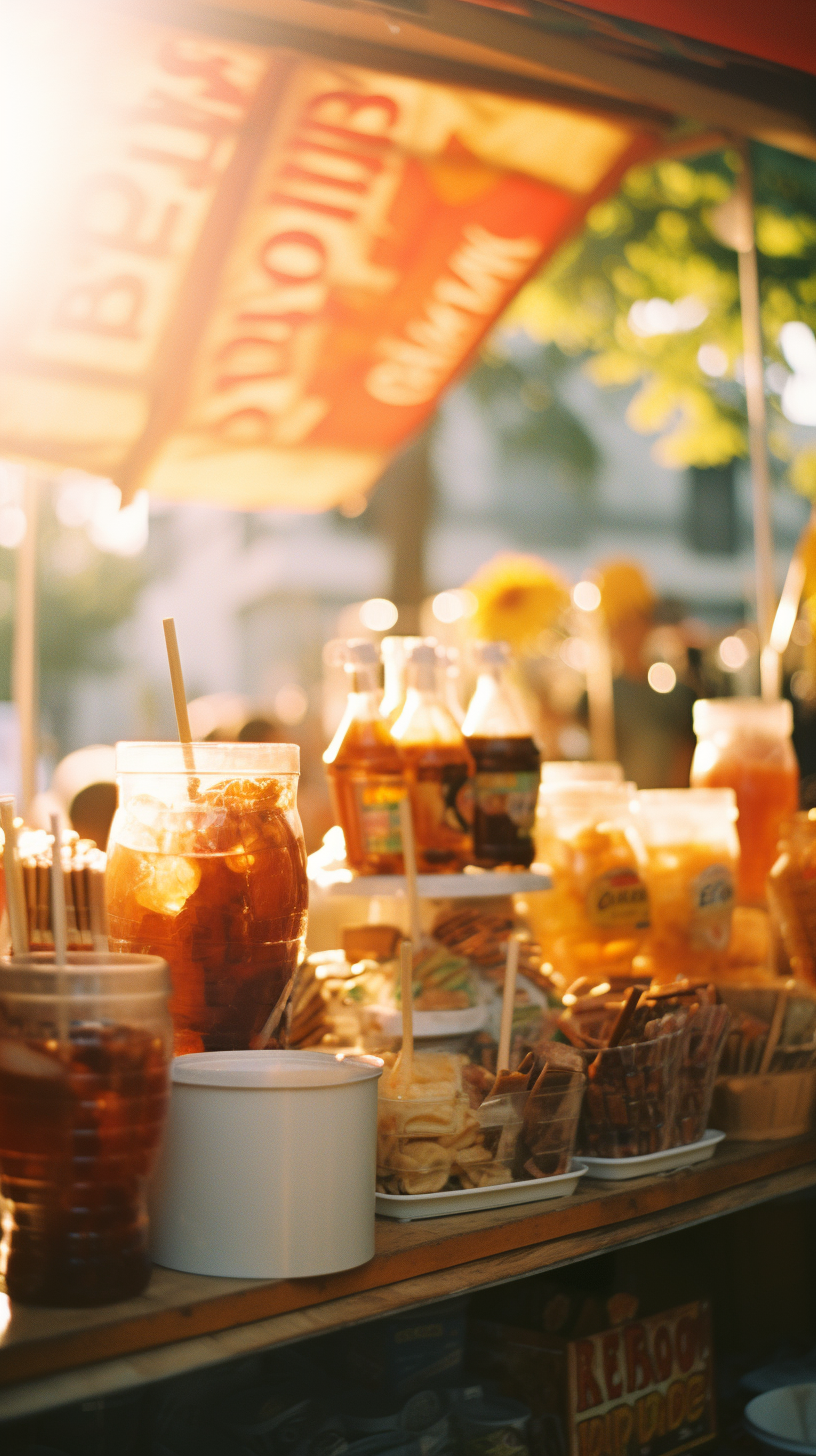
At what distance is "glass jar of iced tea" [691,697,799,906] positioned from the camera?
205 centimetres

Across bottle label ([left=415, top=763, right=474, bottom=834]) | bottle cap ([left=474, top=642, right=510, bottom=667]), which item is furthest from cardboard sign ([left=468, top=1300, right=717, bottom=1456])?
bottle cap ([left=474, top=642, right=510, bottom=667])

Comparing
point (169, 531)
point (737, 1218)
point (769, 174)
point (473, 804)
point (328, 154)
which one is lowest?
point (737, 1218)

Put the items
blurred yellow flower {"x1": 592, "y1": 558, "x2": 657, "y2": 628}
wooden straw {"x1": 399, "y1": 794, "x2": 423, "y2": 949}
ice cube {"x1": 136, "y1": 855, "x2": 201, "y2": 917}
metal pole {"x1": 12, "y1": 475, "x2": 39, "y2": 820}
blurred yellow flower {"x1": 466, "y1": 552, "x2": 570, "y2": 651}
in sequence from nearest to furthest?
ice cube {"x1": 136, "y1": 855, "x2": 201, "y2": 917}, wooden straw {"x1": 399, "y1": 794, "x2": 423, "y2": 949}, metal pole {"x1": 12, "y1": 475, "x2": 39, "y2": 820}, blurred yellow flower {"x1": 466, "y1": 552, "x2": 570, "y2": 651}, blurred yellow flower {"x1": 592, "y1": 558, "x2": 657, "y2": 628}

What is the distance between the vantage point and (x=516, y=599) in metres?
2.60

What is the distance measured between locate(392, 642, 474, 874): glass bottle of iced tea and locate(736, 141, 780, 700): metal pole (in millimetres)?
1060

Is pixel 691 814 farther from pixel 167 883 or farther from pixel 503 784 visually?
pixel 167 883

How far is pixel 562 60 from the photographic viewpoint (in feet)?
4.71

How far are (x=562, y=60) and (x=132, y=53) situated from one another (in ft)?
1.90

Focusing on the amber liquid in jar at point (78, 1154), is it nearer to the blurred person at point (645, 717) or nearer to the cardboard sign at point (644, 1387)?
→ the cardboard sign at point (644, 1387)

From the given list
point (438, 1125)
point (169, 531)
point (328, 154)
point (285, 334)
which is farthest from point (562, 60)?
point (169, 531)

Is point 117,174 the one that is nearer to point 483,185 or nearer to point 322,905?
point 483,185

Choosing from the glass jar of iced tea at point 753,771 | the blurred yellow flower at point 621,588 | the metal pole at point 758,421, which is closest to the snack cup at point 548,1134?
the glass jar of iced tea at point 753,771

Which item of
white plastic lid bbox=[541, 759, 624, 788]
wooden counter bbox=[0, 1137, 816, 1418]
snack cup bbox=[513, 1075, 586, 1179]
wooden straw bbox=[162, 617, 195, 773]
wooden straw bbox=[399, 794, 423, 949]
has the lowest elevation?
wooden counter bbox=[0, 1137, 816, 1418]

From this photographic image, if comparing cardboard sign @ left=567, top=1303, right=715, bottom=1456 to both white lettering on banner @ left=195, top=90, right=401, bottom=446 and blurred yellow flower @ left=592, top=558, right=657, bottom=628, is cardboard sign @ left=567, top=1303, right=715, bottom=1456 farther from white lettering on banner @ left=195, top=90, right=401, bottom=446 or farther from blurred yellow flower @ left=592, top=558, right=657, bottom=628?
blurred yellow flower @ left=592, top=558, right=657, bottom=628
